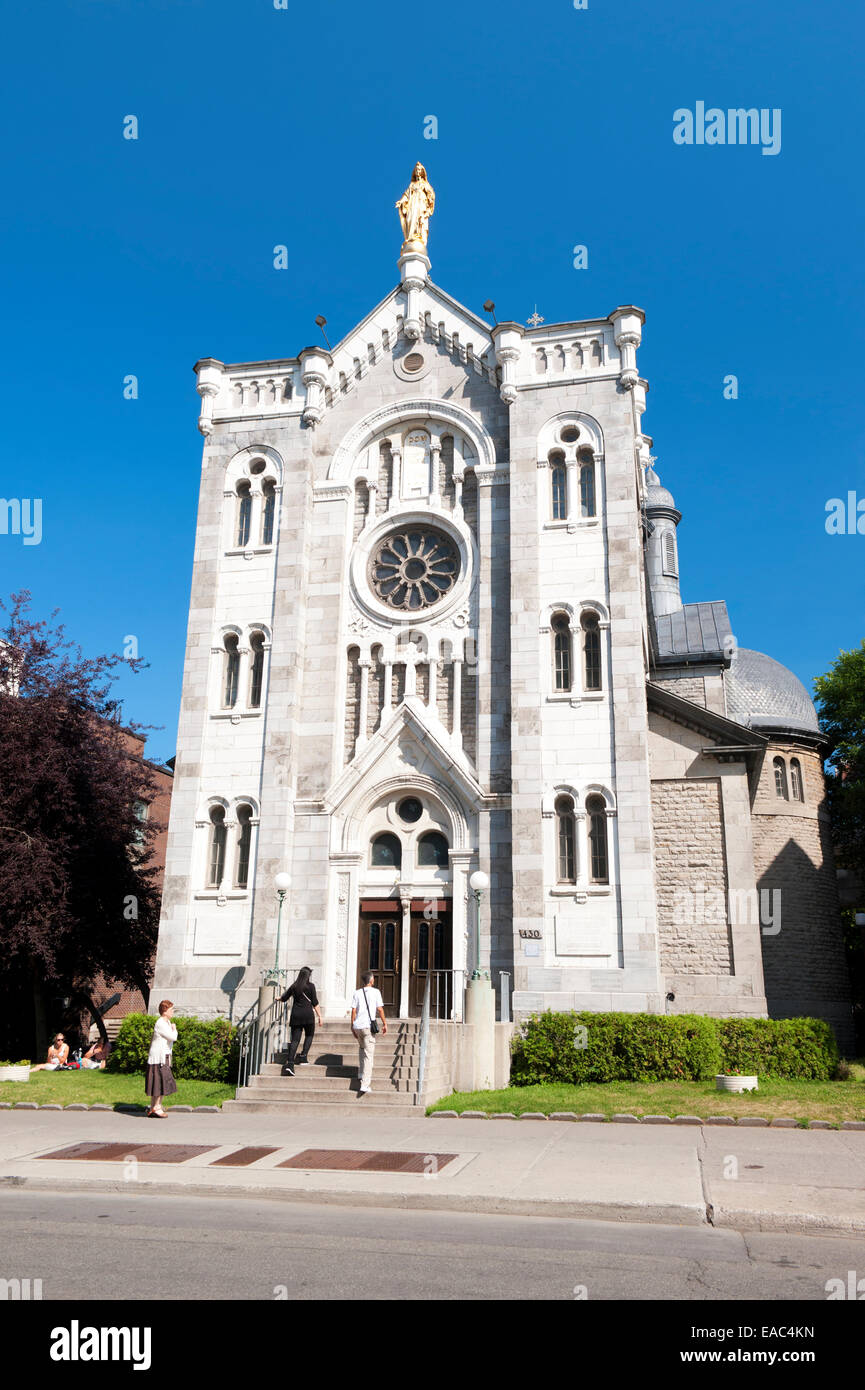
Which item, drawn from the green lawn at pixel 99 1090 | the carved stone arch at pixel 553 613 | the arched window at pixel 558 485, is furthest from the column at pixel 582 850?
the green lawn at pixel 99 1090

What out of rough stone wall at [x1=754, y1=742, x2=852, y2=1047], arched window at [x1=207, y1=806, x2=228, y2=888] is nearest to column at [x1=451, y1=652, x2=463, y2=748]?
arched window at [x1=207, y1=806, x2=228, y2=888]

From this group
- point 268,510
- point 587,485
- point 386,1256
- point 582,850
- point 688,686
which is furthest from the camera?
point 688,686

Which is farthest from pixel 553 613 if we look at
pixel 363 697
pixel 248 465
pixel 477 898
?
pixel 248 465

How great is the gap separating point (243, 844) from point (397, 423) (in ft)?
37.7

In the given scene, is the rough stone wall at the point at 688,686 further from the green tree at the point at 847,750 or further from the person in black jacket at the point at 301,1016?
the person in black jacket at the point at 301,1016

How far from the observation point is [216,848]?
2536cm

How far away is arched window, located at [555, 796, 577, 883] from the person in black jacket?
624cm

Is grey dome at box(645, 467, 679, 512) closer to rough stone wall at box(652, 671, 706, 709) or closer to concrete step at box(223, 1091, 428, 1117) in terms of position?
rough stone wall at box(652, 671, 706, 709)

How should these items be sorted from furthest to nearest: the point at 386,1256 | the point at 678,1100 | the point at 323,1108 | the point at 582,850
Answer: the point at 582,850
the point at 323,1108
the point at 678,1100
the point at 386,1256

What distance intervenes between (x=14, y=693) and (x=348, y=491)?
9.99 meters

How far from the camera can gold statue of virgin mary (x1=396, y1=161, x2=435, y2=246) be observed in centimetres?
2895

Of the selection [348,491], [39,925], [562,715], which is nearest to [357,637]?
[348,491]

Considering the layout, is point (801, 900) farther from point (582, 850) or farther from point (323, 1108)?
point (323, 1108)
